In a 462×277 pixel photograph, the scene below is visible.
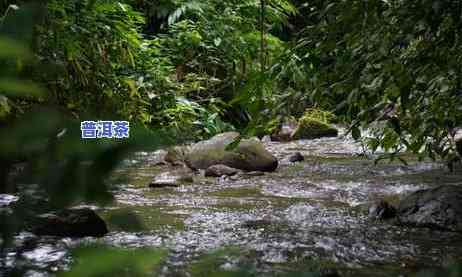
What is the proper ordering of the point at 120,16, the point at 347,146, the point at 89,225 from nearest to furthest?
the point at 120,16 < the point at 89,225 < the point at 347,146

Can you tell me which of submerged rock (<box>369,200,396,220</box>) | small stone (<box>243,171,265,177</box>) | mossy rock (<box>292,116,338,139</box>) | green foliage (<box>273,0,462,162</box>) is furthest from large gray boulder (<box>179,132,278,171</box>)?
green foliage (<box>273,0,462,162</box>)

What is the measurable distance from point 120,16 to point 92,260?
2935 mm

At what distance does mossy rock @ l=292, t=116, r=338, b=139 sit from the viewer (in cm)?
1065

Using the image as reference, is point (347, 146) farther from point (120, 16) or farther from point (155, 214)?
point (120, 16)

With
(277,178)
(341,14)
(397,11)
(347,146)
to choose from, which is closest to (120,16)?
(341,14)

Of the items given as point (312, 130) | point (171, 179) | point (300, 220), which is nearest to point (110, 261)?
point (300, 220)

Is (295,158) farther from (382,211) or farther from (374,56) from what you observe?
(374,56)

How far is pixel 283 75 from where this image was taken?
2.53 meters

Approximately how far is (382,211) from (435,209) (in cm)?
39

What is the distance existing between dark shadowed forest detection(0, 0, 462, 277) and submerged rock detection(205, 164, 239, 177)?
463 mm

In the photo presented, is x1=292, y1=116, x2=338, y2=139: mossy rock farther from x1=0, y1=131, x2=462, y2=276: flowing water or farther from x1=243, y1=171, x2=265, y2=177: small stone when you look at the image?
x1=243, y1=171, x2=265, y2=177: small stone

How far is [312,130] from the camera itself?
10727 millimetres

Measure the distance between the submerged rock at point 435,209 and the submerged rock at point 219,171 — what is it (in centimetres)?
265

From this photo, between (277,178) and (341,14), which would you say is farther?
(277,178)
